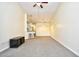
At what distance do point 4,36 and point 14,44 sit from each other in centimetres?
98

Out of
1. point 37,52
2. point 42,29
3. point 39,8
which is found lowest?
point 37,52

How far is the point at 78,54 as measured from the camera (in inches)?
161

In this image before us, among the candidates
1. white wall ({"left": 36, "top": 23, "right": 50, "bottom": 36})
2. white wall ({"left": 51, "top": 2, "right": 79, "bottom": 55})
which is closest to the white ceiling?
white wall ({"left": 51, "top": 2, "right": 79, "bottom": 55})

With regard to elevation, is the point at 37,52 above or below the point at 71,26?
below

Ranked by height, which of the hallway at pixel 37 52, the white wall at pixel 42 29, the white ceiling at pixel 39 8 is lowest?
the hallway at pixel 37 52

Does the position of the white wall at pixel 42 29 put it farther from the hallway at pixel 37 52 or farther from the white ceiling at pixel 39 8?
the hallway at pixel 37 52

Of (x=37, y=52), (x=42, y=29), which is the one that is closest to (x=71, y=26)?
(x=37, y=52)

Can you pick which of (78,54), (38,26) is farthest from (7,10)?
(38,26)

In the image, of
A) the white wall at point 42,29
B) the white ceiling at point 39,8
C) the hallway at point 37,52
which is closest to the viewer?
the hallway at point 37,52

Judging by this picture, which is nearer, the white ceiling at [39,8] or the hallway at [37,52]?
the hallway at [37,52]

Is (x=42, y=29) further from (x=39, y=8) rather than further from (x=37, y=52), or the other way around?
(x=37, y=52)

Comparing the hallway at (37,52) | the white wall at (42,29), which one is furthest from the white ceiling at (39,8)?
the white wall at (42,29)

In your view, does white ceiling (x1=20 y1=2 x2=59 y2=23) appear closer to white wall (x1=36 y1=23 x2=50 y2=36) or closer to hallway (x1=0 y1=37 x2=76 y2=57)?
hallway (x1=0 y1=37 x2=76 y2=57)

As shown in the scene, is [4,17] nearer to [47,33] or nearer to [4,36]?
[4,36]
